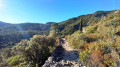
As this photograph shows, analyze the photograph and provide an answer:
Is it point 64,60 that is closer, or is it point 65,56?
point 64,60

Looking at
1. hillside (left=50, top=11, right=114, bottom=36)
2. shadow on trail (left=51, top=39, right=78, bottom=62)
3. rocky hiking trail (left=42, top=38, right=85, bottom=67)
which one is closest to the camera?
rocky hiking trail (left=42, top=38, right=85, bottom=67)

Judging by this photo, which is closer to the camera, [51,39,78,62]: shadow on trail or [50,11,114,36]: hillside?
[51,39,78,62]: shadow on trail

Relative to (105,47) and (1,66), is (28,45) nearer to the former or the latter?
(105,47)

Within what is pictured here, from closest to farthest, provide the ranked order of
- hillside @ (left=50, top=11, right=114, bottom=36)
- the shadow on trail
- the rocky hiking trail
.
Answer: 1. the rocky hiking trail
2. the shadow on trail
3. hillside @ (left=50, top=11, right=114, bottom=36)

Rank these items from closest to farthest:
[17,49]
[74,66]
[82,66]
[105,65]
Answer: [105,65] < [82,66] < [74,66] < [17,49]

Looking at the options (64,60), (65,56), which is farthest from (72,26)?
(64,60)

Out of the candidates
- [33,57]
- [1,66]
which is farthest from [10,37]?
[33,57]

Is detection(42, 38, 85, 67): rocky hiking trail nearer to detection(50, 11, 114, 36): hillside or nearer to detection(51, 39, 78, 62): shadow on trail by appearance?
detection(51, 39, 78, 62): shadow on trail

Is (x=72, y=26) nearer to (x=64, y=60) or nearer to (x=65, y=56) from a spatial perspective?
(x=65, y=56)

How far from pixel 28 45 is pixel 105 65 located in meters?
8.35

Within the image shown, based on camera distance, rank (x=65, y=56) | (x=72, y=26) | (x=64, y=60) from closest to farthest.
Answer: (x=64, y=60) → (x=65, y=56) → (x=72, y=26)

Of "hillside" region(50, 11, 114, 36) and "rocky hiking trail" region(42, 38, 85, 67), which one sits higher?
"hillside" region(50, 11, 114, 36)

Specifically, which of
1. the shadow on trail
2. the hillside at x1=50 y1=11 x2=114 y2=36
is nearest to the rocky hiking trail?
the shadow on trail

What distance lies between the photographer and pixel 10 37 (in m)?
74.8
